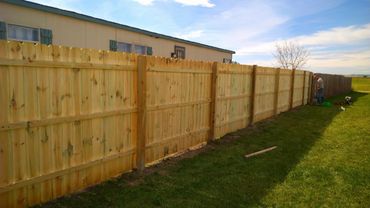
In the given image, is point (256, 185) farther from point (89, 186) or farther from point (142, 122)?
point (89, 186)

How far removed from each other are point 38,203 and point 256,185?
331cm

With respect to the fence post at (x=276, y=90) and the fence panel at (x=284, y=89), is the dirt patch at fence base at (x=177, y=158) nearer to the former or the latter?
the fence post at (x=276, y=90)

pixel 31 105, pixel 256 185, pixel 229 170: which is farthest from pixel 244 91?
pixel 31 105

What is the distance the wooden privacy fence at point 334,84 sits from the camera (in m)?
25.3

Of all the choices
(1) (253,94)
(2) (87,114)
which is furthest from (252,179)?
(1) (253,94)

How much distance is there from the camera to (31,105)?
3793 mm

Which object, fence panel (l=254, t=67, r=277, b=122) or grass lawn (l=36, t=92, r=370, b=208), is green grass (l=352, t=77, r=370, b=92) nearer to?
fence panel (l=254, t=67, r=277, b=122)

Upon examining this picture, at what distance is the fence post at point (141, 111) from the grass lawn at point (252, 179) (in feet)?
0.97

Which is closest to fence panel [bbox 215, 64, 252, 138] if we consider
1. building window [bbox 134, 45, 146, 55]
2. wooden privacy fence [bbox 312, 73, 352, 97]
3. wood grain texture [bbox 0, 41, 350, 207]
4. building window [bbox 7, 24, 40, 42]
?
wood grain texture [bbox 0, 41, 350, 207]

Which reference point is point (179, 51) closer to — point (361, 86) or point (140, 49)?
point (140, 49)

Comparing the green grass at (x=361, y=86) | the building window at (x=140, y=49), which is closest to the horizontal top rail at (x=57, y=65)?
the building window at (x=140, y=49)

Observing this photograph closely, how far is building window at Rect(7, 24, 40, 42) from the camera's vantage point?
9.08 meters

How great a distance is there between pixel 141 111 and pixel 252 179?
2292 mm

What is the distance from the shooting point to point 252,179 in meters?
5.53
